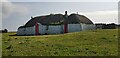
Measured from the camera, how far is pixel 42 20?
240ft

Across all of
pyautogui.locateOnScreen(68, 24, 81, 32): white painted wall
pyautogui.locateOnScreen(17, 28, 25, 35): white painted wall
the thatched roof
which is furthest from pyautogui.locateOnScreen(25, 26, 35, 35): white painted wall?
pyautogui.locateOnScreen(68, 24, 81, 32): white painted wall

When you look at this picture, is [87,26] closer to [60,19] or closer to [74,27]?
[74,27]

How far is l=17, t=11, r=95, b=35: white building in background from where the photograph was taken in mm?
67938

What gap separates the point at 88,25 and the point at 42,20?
1334 cm

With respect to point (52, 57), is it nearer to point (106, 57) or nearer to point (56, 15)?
point (106, 57)

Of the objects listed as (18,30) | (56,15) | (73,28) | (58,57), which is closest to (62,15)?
(56,15)

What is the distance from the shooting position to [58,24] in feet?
224

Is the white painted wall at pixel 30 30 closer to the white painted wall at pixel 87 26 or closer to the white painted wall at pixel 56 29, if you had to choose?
the white painted wall at pixel 56 29

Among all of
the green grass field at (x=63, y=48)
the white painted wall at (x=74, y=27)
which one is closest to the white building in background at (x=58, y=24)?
the white painted wall at (x=74, y=27)

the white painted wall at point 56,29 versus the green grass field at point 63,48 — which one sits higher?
the white painted wall at point 56,29

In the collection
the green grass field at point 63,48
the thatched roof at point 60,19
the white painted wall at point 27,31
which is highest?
the thatched roof at point 60,19

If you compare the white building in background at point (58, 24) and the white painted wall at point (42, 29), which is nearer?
the white building in background at point (58, 24)

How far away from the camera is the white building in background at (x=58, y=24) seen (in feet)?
223

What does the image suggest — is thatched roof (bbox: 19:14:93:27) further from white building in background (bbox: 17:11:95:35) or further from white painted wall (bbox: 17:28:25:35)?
white painted wall (bbox: 17:28:25:35)
